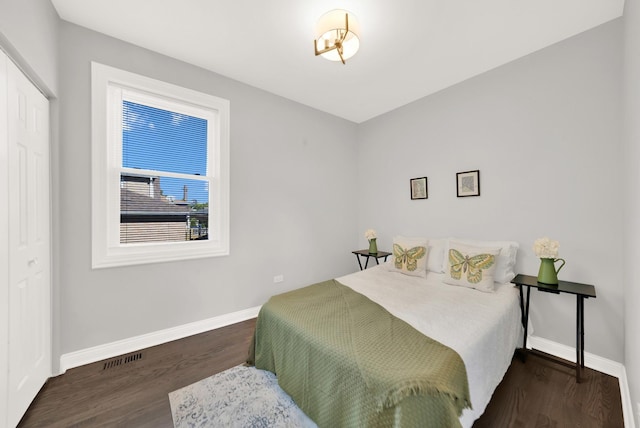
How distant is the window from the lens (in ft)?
7.06

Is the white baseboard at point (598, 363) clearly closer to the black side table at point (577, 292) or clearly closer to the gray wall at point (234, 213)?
the black side table at point (577, 292)

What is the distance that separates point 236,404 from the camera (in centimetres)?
163

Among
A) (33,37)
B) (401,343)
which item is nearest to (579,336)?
(401,343)

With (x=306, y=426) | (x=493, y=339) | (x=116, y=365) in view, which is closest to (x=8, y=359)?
(x=116, y=365)

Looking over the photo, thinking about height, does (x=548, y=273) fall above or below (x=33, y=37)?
below

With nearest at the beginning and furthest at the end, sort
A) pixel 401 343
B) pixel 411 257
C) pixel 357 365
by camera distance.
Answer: pixel 357 365, pixel 401 343, pixel 411 257

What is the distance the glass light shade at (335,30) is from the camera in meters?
1.77

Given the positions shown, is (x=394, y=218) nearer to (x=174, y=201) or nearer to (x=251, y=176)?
(x=251, y=176)

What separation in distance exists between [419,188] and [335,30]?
2.14 m

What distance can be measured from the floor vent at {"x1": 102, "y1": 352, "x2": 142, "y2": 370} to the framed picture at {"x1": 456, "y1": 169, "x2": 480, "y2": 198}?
11.9 ft

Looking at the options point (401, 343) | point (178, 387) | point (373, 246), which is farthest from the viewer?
point (373, 246)

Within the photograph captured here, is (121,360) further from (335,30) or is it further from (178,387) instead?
(335,30)

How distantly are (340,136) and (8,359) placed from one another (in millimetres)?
3867

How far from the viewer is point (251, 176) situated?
299 centimetres
